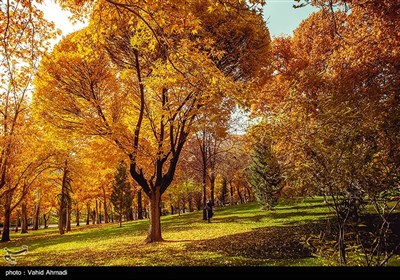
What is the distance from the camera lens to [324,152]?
680 centimetres

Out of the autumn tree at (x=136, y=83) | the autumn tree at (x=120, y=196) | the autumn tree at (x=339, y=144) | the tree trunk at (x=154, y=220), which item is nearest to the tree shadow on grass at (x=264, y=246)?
the autumn tree at (x=339, y=144)

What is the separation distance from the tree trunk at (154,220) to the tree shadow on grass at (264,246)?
7.57ft

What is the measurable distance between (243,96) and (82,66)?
936 cm

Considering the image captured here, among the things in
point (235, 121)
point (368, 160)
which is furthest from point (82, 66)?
point (368, 160)

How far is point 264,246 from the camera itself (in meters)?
10.5

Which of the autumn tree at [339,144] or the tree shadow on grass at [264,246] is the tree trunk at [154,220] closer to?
the tree shadow on grass at [264,246]

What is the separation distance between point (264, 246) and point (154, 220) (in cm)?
572

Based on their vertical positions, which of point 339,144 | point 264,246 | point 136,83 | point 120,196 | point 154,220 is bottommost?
point 264,246

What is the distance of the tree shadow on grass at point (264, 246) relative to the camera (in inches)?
357

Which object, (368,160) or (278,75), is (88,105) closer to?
(368,160)

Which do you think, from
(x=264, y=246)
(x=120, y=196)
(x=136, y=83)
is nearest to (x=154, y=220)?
(x=264, y=246)

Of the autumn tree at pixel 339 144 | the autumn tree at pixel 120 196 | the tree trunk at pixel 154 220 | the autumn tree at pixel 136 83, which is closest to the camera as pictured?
the autumn tree at pixel 339 144

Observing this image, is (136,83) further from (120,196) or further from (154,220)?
(120,196)

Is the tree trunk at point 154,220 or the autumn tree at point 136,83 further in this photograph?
the tree trunk at point 154,220
